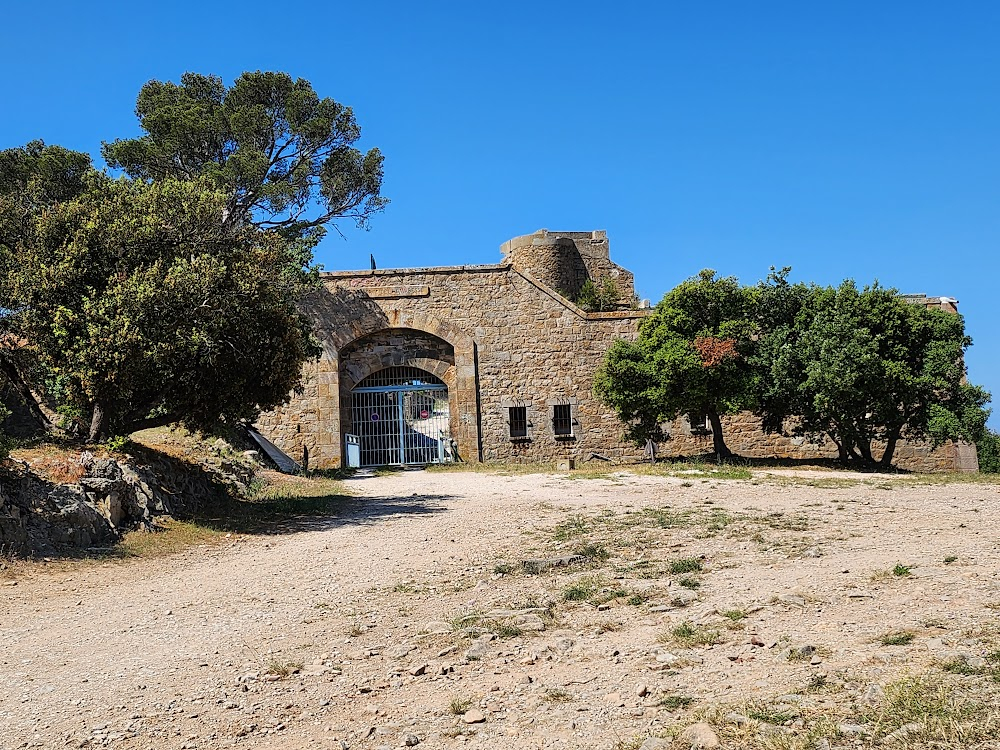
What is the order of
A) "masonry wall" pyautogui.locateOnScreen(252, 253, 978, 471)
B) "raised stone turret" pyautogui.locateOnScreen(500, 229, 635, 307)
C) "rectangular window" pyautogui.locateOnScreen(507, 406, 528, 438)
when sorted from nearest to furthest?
"masonry wall" pyautogui.locateOnScreen(252, 253, 978, 471), "rectangular window" pyautogui.locateOnScreen(507, 406, 528, 438), "raised stone turret" pyautogui.locateOnScreen(500, 229, 635, 307)

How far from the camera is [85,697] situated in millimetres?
5199

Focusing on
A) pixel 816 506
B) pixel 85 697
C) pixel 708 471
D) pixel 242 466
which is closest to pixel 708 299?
pixel 708 471

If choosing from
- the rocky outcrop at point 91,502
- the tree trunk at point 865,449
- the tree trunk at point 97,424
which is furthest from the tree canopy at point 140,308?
the tree trunk at point 865,449

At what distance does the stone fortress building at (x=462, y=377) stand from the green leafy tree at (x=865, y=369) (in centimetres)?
506

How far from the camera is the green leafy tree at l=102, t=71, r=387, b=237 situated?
26.9 m

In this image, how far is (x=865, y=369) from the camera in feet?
63.2

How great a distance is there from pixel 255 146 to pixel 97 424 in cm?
1703

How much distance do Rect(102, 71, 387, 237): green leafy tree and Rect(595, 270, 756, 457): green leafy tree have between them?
12.0 m

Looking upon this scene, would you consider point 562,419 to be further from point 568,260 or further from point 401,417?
point 568,260

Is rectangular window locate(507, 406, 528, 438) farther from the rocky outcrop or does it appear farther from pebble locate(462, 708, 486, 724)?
pebble locate(462, 708, 486, 724)

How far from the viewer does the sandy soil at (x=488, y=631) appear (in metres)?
4.61

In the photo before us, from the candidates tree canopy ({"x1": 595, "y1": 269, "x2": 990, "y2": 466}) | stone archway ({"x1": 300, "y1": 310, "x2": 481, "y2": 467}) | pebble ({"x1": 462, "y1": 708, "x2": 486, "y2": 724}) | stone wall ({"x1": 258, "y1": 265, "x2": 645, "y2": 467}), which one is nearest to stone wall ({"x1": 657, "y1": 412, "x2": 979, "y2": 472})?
stone wall ({"x1": 258, "y1": 265, "x2": 645, "y2": 467})

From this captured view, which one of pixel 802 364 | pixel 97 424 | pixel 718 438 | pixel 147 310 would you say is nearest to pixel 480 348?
pixel 718 438

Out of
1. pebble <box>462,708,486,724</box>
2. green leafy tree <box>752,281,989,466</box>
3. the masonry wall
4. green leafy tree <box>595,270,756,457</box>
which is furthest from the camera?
the masonry wall
